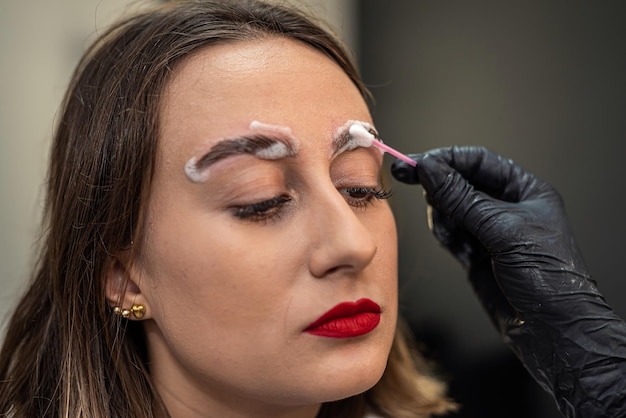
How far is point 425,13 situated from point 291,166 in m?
0.92

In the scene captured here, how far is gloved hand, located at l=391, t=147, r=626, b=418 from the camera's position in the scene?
4.03 ft

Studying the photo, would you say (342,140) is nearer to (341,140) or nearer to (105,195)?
(341,140)

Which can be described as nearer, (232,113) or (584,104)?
(232,113)

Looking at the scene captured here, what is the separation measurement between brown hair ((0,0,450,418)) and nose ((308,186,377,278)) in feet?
1.10

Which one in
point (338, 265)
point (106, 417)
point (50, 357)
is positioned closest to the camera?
→ point (338, 265)

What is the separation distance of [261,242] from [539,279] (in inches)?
23.3

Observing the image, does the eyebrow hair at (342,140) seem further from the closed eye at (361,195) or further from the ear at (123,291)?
the ear at (123,291)

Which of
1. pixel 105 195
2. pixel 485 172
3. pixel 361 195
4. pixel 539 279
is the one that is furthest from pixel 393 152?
pixel 105 195

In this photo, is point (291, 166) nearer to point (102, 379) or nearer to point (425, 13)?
point (102, 379)

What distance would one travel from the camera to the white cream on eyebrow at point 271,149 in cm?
109

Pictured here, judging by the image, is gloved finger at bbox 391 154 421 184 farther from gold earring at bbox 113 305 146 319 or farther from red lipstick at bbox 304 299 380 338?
gold earring at bbox 113 305 146 319

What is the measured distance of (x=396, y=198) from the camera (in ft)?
6.26

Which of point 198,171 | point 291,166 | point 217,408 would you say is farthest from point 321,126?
point 217,408

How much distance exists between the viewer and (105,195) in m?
1.19
